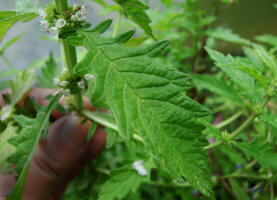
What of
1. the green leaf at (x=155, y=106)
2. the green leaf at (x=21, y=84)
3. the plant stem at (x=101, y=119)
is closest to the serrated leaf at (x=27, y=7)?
the green leaf at (x=155, y=106)

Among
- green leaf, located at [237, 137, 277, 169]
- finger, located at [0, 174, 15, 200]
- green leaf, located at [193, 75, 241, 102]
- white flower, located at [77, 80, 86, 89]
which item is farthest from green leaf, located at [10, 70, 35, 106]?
green leaf, located at [237, 137, 277, 169]

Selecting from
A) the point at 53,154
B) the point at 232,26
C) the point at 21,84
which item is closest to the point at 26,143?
the point at 53,154

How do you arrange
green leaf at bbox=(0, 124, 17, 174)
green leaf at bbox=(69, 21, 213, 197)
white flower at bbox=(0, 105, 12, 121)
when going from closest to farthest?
green leaf at bbox=(69, 21, 213, 197)
green leaf at bbox=(0, 124, 17, 174)
white flower at bbox=(0, 105, 12, 121)

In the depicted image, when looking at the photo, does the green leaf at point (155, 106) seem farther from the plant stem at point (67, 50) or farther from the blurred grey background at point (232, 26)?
the blurred grey background at point (232, 26)

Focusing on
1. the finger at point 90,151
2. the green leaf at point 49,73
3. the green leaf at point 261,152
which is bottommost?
the finger at point 90,151

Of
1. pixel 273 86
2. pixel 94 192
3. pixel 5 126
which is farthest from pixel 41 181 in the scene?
pixel 273 86

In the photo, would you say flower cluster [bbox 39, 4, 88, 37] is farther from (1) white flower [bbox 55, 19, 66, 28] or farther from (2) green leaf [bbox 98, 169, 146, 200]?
(2) green leaf [bbox 98, 169, 146, 200]

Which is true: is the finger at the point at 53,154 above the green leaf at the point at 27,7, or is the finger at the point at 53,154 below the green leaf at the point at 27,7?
below

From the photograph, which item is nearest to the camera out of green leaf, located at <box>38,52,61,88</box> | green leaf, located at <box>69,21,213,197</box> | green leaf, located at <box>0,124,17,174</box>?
green leaf, located at <box>69,21,213,197</box>
